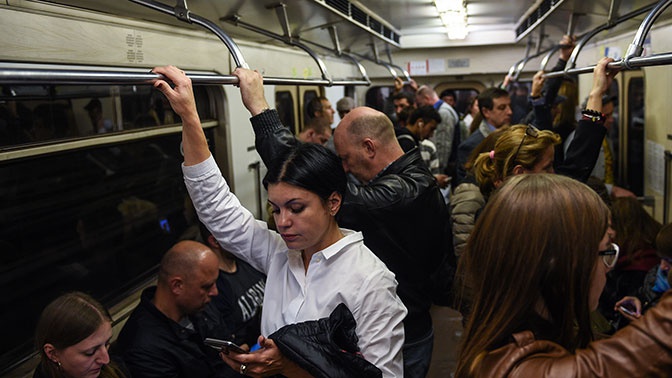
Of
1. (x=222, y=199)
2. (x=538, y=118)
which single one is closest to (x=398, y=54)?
(x=538, y=118)

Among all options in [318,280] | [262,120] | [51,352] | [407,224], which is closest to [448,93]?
[407,224]

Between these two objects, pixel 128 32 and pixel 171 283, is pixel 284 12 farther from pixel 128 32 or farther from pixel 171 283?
pixel 171 283

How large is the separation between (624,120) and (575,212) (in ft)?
14.5

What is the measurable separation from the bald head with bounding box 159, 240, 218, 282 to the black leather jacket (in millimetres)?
832

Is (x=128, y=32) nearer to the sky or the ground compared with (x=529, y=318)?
nearer to the sky

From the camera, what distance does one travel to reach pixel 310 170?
5.58 feet

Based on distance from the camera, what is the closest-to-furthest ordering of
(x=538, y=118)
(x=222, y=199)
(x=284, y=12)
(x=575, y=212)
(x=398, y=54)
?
(x=575, y=212) < (x=222, y=199) < (x=284, y=12) < (x=538, y=118) < (x=398, y=54)

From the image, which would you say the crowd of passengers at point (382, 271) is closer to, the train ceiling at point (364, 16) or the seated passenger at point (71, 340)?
the seated passenger at point (71, 340)

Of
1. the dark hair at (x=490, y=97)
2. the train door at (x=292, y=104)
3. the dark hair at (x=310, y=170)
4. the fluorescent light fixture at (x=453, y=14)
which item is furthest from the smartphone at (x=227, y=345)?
the train door at (x=292, y=104)

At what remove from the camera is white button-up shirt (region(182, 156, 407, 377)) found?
65.2 inches

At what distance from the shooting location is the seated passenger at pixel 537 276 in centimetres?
112

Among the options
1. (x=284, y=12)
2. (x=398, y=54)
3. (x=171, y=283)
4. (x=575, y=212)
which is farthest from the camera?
(x=398, y=54)

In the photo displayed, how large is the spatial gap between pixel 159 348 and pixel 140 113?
50.3 inches

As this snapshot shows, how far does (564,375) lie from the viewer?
3.39 ft
